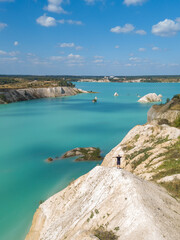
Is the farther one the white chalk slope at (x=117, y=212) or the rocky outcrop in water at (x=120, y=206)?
the rocky outcrop in water at (x=120, y=206)

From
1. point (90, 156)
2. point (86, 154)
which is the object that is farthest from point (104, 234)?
point (86, 154)

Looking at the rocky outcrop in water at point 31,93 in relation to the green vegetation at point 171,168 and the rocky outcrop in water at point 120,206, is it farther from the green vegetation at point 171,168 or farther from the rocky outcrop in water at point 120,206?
the green vegetation at point 171,168

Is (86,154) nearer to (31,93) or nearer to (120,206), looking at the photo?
(120,206)

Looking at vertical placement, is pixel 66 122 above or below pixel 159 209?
below

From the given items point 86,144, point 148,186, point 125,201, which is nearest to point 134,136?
point 86,144

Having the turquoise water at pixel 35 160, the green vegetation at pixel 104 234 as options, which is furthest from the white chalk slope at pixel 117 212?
the turquoise water at pixel 35 160

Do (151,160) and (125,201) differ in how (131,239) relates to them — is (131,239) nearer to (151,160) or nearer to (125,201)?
(125,201)

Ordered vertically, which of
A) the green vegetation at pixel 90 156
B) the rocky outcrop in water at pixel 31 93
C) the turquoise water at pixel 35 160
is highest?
the rocky outcrop in water at pixel 31 93
